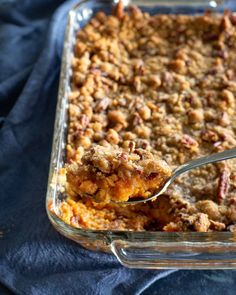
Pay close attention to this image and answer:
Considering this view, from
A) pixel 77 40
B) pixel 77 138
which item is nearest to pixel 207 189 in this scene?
pixel 77 138

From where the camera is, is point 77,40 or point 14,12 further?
point 14,12

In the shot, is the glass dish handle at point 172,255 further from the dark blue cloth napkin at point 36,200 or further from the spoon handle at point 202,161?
the spoon handle at point 202,161

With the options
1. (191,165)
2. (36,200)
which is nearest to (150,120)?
(191,165)

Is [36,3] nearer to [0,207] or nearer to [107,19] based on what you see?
[107,19]

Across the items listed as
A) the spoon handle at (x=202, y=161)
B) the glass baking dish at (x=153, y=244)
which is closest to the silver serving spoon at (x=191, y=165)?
the spoon handle at (x=202, y=161)

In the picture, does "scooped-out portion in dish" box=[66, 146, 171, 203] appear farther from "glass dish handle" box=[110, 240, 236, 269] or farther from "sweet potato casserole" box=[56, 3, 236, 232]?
"glass dish handle" box=[110, 240, 236, 269]

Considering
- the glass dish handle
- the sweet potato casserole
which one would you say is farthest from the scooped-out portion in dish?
the glass dish handle

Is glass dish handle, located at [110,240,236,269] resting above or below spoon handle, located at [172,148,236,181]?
below
